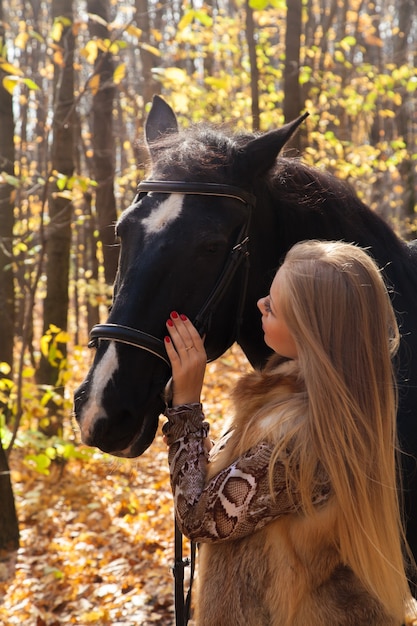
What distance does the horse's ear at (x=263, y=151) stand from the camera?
2449 mm

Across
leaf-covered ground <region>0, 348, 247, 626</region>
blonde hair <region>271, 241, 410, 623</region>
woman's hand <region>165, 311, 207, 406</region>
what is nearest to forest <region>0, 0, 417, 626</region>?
leaf-covered ground <region>0, 348, 247, 626</region>

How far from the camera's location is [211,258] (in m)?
2.36

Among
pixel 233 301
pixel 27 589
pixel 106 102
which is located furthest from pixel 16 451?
pixel 233 301

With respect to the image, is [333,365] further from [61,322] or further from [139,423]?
[61,322]

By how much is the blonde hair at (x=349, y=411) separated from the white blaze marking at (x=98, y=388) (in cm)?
66

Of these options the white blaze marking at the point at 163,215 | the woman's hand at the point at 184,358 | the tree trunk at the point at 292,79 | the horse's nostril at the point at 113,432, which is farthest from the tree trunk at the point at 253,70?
the horse's nostril at the point at 113,432

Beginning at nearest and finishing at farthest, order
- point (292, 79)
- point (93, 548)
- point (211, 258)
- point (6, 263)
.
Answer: point (211, 258) → point (93, 548) → point (6, 263) → point (292, 79)

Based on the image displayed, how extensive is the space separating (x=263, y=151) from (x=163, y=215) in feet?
1.65

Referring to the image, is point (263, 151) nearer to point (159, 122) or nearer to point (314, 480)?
point (159, 122)

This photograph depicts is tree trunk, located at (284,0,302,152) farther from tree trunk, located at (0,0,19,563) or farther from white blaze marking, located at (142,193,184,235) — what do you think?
white blaze marking, located at (142,193,184,235)

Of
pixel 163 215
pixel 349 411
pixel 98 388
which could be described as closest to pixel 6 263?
pixel 163 215

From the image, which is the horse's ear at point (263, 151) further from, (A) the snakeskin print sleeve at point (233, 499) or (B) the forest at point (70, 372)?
(A) the snakeskin print sleeve at point (233, 499)

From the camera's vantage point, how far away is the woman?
173cm

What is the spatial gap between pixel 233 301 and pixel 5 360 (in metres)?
4.36
